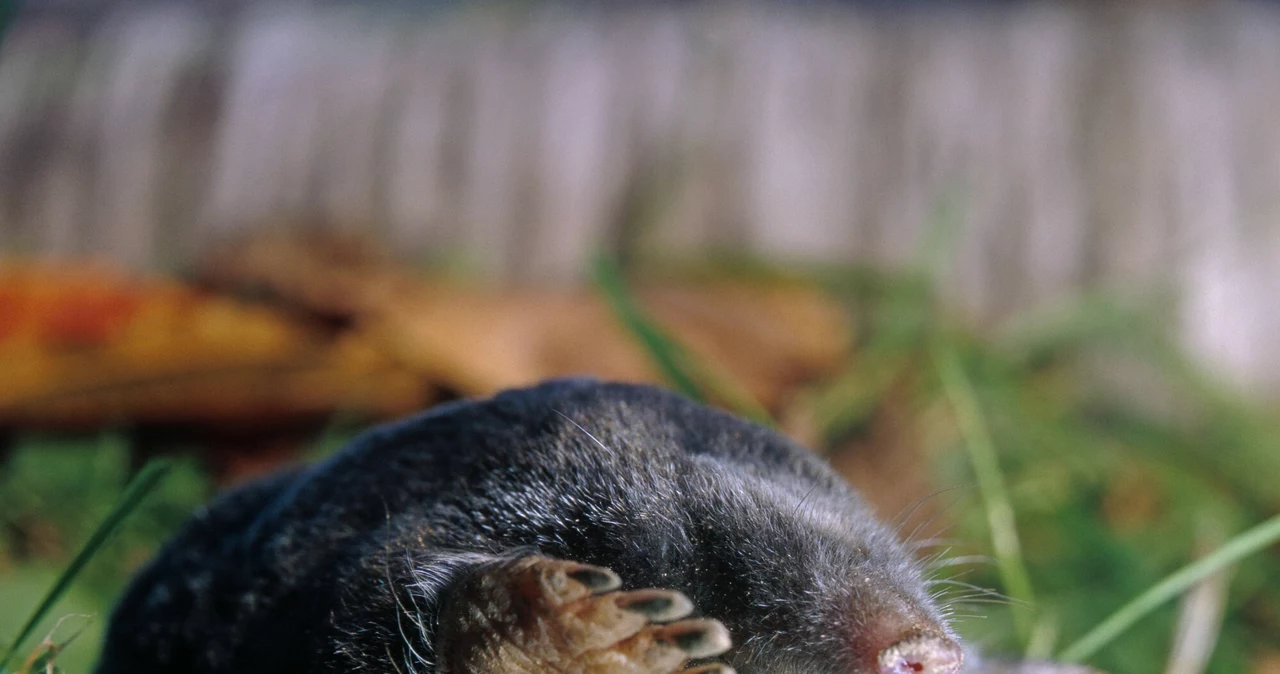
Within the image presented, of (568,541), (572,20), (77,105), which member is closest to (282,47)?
(77,105)

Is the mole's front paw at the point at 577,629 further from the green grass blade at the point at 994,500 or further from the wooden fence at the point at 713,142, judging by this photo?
the wooden fence at the point at 713,142

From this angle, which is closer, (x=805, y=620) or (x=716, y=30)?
(x=805, y=620)

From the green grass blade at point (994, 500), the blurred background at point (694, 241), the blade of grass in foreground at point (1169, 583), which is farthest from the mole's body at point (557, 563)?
the blurred background at point (694, 241)

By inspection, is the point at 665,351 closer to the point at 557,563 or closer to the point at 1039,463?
the point at 557,563

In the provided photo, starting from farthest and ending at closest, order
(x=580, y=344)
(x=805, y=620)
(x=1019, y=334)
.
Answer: (x=1019, y=334) → (x=580, y=344) → (x=805, y=620)

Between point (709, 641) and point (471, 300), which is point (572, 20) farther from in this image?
point (709, 641)

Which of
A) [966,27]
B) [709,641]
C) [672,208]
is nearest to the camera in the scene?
[709,641]

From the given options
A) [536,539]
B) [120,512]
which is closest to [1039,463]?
[536,539]
